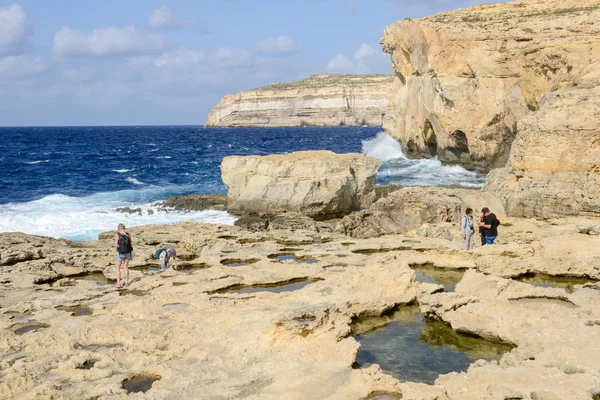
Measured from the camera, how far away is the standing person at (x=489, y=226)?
1745 cm

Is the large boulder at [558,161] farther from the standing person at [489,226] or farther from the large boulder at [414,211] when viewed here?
the standing person at [489,226]

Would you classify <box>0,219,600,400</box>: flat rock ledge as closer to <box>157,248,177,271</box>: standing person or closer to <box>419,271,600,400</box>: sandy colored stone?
<box>419,271,600,400</box>: sandy colored stone

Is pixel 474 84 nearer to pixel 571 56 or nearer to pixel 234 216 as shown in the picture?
pixel 571 56

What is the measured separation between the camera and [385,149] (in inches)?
2515

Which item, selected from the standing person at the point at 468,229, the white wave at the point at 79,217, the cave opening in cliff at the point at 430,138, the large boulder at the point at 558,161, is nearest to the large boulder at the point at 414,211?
the large boulder at the point at 558,161

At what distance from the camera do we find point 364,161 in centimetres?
2941

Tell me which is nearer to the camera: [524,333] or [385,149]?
[524,333]

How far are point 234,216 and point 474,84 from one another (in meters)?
19.9

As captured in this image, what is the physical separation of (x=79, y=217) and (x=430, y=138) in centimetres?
3084

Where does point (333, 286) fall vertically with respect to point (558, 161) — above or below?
below

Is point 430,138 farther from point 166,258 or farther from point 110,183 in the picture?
point 166,258

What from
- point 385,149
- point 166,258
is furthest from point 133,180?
point 166,258

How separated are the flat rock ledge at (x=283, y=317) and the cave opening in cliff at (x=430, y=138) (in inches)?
1157

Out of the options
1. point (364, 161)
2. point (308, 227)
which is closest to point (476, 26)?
point (364, 161)
